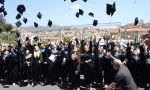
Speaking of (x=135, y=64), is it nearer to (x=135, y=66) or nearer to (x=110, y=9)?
(x=135, y=66)

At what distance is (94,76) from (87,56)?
1127mm

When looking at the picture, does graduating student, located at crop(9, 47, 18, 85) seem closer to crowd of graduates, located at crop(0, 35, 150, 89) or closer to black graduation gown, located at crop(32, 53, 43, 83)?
crowd of graduates, located at crop(0, 35, 150, 89)

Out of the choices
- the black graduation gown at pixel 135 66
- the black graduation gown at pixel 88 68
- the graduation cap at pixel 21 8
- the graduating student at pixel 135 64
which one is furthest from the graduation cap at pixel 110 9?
Result: the black graduation gown at pixel 135 66

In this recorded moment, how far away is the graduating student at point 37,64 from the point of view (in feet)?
48.7

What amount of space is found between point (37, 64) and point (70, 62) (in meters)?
1.74

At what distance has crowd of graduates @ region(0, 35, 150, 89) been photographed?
13.7 m

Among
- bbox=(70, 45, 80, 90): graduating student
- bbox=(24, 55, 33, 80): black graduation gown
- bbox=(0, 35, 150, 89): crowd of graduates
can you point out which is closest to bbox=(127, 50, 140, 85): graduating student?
bbox=(0, 35, 150, 89): crowd of graduates

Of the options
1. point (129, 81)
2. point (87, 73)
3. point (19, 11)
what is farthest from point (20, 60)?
point (19, 11)

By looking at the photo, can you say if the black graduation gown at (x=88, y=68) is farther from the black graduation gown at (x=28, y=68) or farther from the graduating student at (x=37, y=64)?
the black graduation gown at (x=28, y=68)

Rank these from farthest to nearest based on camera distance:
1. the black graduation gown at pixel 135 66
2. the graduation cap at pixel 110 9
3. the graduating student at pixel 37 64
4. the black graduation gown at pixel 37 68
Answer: the black graduation gown at pixel 37 68 → the graduating student at pixel 37 64 → the black graduation gown at pixel 135 66 → the graduation cap at pixel 110 9

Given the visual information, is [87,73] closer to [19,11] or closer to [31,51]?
[31,51]

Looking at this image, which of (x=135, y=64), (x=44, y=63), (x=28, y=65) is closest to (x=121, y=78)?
(x=135, y=64)

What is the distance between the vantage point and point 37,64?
15.2 meters

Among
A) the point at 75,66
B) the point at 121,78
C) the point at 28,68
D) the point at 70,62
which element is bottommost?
the point at 28,68
